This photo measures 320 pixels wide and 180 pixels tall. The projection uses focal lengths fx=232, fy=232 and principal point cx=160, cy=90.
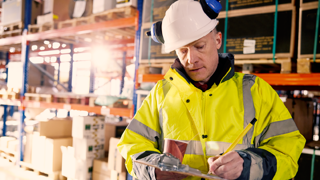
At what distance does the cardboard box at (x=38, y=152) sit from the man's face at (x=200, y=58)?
12.3 feet

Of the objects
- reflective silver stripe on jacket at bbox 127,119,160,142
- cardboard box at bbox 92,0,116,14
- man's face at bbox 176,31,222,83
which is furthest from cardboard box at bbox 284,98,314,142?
cardboard box at bbox 92,0,116,14

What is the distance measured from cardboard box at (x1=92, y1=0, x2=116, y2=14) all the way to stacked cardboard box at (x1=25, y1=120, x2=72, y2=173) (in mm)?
2260

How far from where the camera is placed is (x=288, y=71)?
7.77ft

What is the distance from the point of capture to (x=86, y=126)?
3783 millimetres

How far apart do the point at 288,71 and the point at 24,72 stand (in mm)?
5136

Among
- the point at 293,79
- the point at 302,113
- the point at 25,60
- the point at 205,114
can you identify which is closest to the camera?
the point at 205,114

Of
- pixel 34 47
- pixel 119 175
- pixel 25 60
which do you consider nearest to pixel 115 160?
pixel 119 175

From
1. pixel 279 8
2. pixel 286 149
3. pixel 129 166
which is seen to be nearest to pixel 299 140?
pixel 286 149

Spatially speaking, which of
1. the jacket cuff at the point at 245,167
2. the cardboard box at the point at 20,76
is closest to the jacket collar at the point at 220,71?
the jacket cuff at the point at 245,167

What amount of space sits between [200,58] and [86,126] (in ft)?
9.28

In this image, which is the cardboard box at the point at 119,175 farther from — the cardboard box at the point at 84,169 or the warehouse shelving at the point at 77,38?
the warehouse shelving at the point at 77,38

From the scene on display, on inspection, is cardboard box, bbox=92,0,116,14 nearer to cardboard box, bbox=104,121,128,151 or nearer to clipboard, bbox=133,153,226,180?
cardboard box, bbox=104,121,128,151

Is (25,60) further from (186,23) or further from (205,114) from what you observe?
(205,114)

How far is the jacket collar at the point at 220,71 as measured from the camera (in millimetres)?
Answer: 1464
